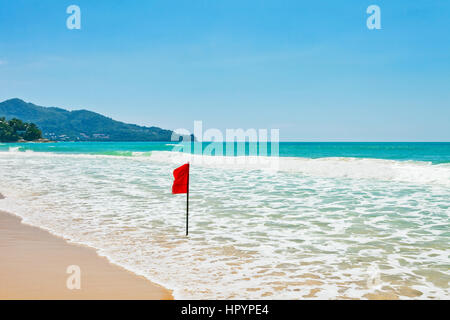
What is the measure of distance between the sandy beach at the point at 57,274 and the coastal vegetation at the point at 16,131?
209841 millimetres

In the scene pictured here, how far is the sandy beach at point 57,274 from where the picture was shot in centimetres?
450

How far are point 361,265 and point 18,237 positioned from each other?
6532mm

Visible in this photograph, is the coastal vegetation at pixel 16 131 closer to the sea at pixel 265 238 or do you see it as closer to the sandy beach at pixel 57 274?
the sea at pixel 265 238

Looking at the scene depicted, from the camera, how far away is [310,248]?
22.3 ft

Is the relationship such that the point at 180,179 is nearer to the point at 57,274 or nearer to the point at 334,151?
the point at 57,274

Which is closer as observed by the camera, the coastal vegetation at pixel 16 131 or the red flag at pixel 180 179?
the red flag at pixel 180 179

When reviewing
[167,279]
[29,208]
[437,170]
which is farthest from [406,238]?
[437,170]

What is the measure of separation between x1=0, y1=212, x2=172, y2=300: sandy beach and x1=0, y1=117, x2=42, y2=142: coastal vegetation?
688ft

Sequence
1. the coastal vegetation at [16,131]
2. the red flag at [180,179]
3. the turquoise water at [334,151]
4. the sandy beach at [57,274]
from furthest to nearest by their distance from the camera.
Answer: the coastal vegetation at [16,131]
the turquoise water at [334,151]
the red flag at [180,179]
the sandy beach at [57,274]

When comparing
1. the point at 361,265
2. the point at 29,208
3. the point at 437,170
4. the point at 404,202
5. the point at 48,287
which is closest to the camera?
the point at 48,287

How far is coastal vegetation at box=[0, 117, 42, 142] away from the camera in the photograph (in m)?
187

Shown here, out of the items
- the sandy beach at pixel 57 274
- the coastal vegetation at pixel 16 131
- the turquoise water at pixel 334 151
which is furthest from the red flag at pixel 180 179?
the coastal vegetation at pixel 16 131

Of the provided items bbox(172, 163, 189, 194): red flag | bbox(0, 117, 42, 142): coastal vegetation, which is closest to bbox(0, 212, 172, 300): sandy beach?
bbox(172, 163, 189, 194): red flag
